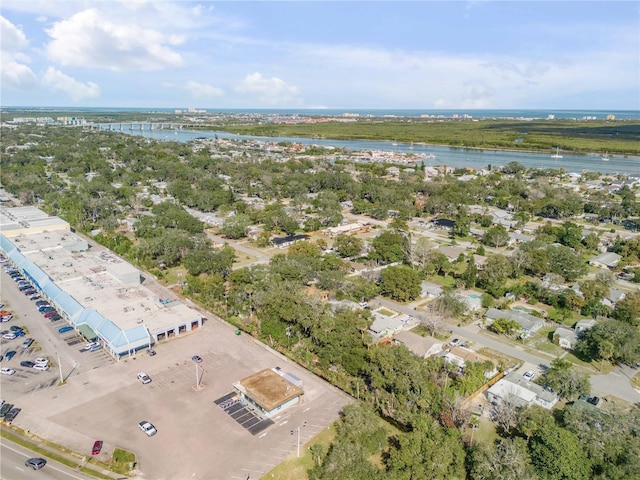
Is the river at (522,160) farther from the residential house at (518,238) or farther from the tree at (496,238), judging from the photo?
the tree at (496,238)

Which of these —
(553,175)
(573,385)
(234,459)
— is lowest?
(234,459)

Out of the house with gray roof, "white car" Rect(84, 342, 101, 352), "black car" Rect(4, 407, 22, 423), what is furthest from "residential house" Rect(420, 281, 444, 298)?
"black car" Rect(4, 407, 22, 423)

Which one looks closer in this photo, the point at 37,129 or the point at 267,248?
the point at 267,248

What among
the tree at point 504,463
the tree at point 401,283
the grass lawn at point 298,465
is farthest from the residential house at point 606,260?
the grass lawn at point 298,465

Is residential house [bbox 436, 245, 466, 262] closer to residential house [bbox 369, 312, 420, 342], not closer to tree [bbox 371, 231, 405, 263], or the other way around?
tree [bbox 371, 231, 405, 263]

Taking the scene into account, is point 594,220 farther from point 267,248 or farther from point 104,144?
point 104,144

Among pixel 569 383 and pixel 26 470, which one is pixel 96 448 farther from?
pixel 569 383

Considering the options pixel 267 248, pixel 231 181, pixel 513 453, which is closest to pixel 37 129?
pixel 231 181
